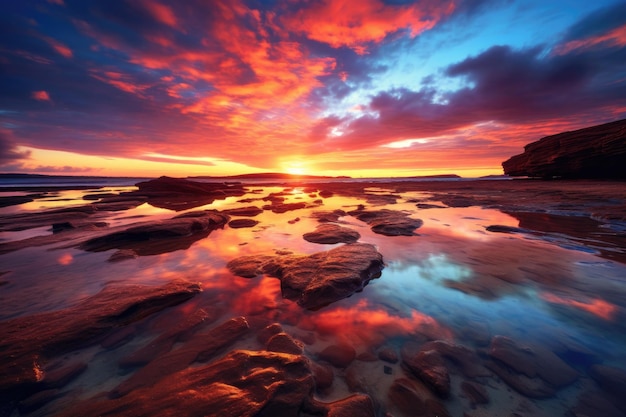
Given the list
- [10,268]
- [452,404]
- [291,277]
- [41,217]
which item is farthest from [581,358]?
[41,217]

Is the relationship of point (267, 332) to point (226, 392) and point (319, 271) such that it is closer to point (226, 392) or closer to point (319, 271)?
→ point (226, 392)

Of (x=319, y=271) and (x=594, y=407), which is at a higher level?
(x=319, y=271)

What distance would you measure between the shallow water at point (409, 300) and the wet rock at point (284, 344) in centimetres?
14

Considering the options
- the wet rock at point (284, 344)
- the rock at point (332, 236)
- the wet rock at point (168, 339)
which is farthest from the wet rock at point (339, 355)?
the rock at point (332, 236)

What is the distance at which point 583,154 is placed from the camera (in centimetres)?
2398

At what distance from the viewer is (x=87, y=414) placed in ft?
6.47

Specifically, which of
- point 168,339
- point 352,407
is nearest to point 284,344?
point 352,407

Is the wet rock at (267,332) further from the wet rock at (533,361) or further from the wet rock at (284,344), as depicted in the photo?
the wet rock at (533,361)

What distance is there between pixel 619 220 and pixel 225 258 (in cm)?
1539

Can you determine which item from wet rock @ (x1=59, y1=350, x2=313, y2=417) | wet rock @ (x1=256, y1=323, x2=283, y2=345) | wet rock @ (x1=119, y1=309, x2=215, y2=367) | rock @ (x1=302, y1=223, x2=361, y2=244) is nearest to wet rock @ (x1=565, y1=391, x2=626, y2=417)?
wet rock @ (x1=59, y1=350, x2=313, y2=417)

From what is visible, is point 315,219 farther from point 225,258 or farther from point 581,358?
point 581,358

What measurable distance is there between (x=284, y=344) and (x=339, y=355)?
72cm

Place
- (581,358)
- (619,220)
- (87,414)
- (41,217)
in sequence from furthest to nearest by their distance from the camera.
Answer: (41,217) < (619,220) < (581,358) < (87,414)

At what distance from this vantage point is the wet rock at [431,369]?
2309 mm
